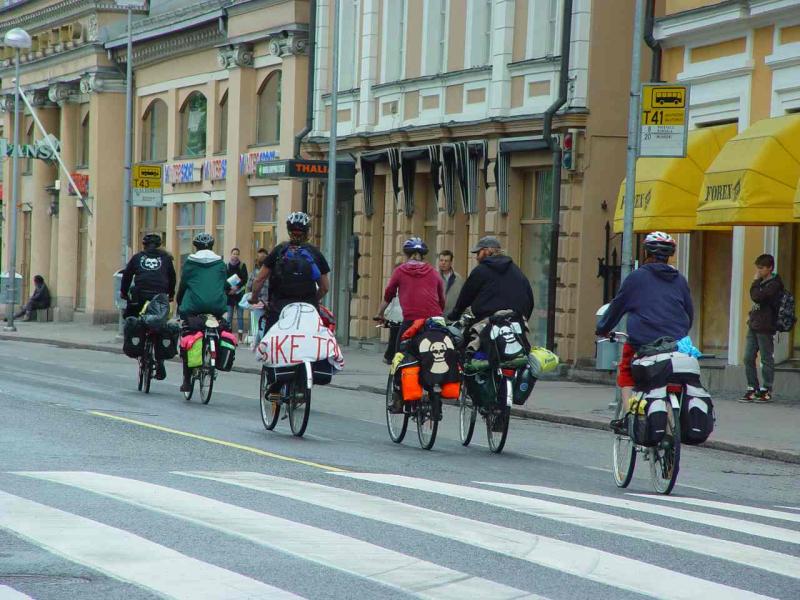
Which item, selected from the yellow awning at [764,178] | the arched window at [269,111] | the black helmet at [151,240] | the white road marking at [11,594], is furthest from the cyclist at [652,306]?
the arched window at [269,111]

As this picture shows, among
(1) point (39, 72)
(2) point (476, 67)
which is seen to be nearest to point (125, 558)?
(2) point (476, 67)

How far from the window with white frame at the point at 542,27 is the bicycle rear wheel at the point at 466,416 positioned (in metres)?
13.8

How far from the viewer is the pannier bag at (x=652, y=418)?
11602 mm

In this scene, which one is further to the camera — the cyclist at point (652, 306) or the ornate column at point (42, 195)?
the ornate column at point (42, 195)

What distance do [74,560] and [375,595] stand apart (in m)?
1.51

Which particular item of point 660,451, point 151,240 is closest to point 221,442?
point 660,451

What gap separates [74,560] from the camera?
24.9ft

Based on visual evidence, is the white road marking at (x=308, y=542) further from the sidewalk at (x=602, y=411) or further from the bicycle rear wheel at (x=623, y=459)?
the sidewalk at (x=602, y=411)

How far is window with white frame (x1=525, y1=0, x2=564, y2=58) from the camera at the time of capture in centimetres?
2788

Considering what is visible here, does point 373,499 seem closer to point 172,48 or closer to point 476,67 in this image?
point 476,67

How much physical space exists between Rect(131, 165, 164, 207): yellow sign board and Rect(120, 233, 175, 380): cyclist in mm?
14977

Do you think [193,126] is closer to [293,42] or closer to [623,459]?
[293,42]

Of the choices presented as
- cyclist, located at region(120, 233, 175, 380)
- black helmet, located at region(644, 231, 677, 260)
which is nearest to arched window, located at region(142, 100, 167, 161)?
cyclist, located at region(120, 233, 175, 380)

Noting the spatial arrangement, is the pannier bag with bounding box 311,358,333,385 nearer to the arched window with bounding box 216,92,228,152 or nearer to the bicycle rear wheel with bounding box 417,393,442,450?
the bicycle rear wheel with bounding box 417,393,442,450
